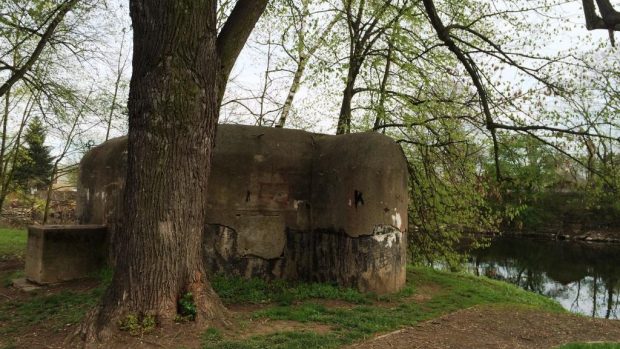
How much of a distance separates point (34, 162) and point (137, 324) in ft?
80.8

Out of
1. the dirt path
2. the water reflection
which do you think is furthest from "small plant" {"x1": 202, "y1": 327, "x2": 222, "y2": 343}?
the water reflection

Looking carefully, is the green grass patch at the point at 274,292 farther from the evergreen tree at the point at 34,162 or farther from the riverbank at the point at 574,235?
the riverbank at the point at 574,235

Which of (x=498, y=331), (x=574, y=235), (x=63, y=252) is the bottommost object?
(x=498, y=331)

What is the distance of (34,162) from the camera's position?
26.1m

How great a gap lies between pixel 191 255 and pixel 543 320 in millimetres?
5086

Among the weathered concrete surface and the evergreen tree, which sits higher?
the evergreen tree

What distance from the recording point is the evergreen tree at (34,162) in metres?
20.7

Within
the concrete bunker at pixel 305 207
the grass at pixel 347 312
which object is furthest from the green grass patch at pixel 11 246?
the grass at pixel 347 312

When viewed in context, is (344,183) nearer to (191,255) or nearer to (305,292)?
(305,292)

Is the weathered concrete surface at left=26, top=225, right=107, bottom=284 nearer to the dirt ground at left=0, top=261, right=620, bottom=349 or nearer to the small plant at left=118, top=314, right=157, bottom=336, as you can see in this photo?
the dirt ground at left=0, top=261, right=620, bottom=349

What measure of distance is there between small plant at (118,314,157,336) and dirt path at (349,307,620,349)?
7.41 ft

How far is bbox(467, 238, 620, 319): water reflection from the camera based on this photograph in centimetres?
1727

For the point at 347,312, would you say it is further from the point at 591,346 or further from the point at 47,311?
the point at 47,311

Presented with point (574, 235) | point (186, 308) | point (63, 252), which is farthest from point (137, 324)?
point (574, 235)
